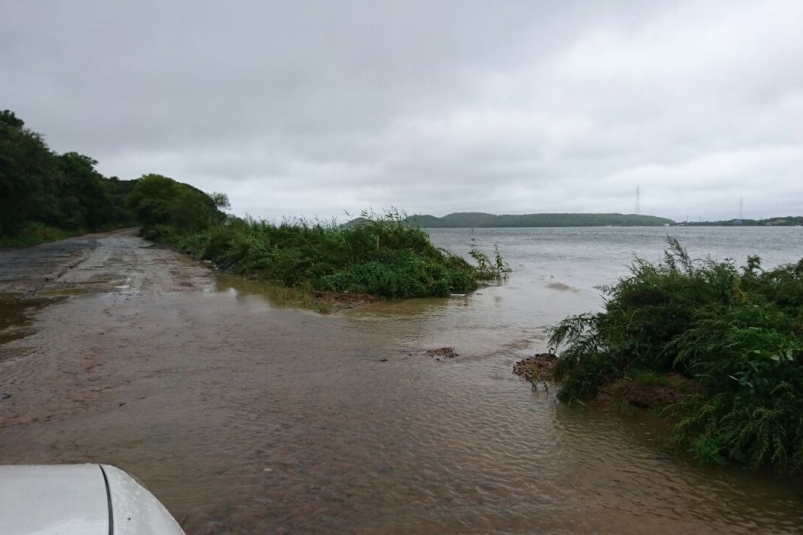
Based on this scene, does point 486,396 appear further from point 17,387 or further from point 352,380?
point 17,387

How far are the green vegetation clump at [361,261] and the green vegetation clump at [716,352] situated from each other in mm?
6938

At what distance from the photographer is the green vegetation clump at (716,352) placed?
12.1 feet

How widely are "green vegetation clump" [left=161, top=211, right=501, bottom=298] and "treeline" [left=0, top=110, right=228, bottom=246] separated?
15030 mm

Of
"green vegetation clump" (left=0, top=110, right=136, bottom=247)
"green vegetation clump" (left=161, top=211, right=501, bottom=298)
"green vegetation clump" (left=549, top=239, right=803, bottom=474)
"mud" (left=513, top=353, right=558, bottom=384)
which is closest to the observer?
"green vegetation clump" (left=549, top=239, right=803, bottom=474)

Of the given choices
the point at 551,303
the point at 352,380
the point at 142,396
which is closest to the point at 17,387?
the point at 142,396

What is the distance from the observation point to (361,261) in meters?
14.4

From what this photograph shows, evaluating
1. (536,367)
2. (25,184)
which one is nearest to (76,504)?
(536,367)

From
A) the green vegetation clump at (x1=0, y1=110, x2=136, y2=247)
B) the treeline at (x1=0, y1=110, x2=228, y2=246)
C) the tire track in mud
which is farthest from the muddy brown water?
the treeline at (x1=0, y1=110, x2=228, y2=246)

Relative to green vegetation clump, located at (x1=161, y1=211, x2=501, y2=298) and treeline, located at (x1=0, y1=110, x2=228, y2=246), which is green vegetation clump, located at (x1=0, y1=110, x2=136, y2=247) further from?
green vegetation clump, located at (x1=161, y1=211, x2=501, y2=298)

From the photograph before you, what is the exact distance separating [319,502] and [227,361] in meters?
3.71

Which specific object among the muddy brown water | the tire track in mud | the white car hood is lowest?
the muddy brown water

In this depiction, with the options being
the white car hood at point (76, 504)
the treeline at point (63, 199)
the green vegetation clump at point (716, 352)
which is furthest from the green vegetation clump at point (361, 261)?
the treeline at point (63, 199)

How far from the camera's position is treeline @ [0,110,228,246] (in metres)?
27.0

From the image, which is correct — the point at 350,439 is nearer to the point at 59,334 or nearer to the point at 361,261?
the point at 59,334
